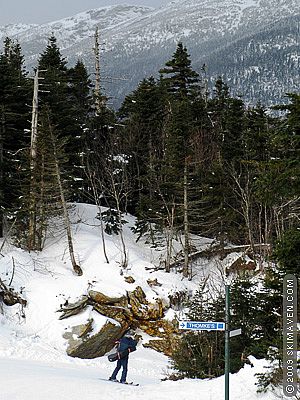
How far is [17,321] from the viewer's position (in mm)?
21312

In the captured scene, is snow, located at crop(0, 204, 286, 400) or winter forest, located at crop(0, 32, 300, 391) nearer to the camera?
snow, located at crop(0, 204, 286, 400)

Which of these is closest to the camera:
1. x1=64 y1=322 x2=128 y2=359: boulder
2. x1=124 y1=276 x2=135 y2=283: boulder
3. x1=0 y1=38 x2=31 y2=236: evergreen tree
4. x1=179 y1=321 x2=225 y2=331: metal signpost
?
x1=179 y1=321 x2=225 y2=331: metal signpost

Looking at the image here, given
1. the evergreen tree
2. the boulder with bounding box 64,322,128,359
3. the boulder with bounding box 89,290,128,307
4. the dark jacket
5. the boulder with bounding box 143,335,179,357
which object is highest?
the evergreen tree

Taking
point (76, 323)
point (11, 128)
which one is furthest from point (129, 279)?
point (11, 128)

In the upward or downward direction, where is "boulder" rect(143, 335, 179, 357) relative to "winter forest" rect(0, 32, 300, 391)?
downward

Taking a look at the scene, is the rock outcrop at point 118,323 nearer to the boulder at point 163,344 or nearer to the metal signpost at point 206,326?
the boulder at point 163,344

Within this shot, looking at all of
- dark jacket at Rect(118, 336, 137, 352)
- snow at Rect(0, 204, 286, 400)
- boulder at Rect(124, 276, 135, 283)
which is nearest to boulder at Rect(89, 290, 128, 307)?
snow at Rect(0, 204, 286, 400)

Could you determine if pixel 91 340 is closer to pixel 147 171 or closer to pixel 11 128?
pixel 147 171

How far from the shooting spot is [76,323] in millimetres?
21500

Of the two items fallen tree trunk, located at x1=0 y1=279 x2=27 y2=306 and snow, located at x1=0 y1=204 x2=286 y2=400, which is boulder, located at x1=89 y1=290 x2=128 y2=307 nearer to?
snow, located at x1=0 y1=204 x2=286 y2=400

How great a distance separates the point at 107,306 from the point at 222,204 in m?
8.85

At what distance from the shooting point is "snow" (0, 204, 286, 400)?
11352 mm

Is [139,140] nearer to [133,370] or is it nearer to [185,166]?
[185,166]

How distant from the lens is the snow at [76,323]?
11352 millimetres
